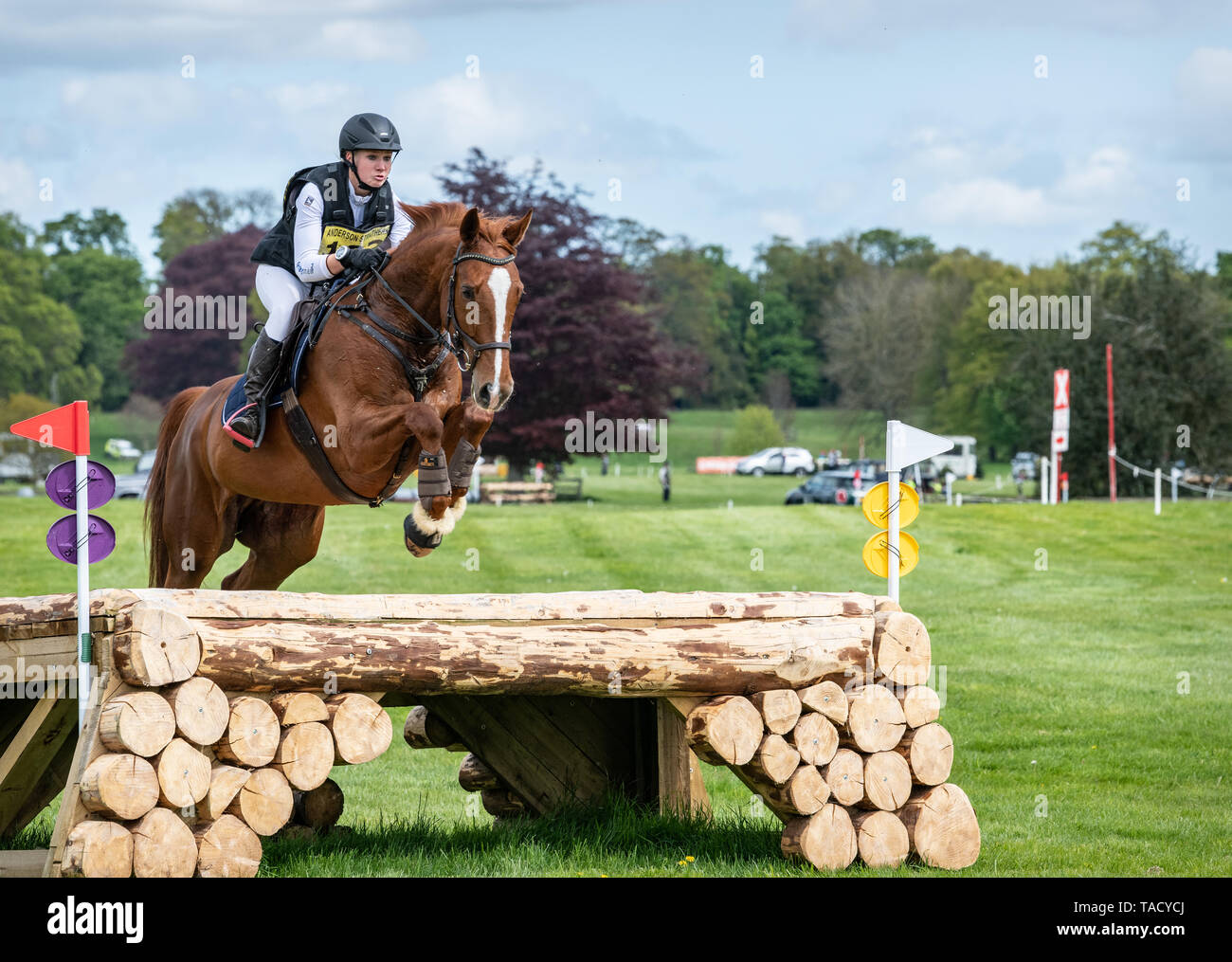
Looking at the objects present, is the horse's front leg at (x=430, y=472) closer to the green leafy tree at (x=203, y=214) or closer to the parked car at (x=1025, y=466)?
the parked car at (x=1025, y=466)

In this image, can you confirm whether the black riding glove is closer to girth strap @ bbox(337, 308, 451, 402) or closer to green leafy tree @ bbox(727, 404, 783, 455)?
girth strap @ bbox(337, 308, 451, 402)

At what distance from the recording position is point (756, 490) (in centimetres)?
3919

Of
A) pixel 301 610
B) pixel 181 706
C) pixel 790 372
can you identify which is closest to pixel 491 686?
pixel 301 610

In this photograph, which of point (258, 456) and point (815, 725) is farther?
point (258, 456)

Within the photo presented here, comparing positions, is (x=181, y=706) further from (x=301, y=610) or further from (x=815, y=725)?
(x=815, y=725)

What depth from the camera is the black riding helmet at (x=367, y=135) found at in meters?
5.38

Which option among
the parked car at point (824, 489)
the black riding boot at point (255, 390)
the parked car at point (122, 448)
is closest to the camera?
the black riding boot at point (255, 390)

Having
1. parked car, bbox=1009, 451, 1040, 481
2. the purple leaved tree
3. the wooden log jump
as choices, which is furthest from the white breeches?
parked car, bbox=1009, 451, 1040, 481

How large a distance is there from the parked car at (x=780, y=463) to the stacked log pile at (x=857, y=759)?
44.7 metres

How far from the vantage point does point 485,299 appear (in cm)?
502

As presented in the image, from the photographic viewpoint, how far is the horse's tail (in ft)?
21.5

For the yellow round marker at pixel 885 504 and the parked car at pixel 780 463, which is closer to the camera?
the yellow round marker at pixel 885 504

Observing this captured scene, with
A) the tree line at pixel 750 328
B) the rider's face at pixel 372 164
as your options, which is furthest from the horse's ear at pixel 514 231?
the tree line at pixel 750 328

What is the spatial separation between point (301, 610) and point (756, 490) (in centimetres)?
3527
